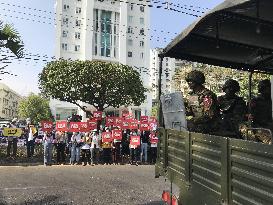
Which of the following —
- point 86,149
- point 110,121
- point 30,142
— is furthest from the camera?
point 110,121

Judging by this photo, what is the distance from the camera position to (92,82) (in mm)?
46000

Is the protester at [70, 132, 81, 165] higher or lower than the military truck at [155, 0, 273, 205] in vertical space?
lower

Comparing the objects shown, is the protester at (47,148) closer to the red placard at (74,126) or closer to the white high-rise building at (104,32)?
the red placard at (74,126)

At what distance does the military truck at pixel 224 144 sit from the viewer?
122 inches

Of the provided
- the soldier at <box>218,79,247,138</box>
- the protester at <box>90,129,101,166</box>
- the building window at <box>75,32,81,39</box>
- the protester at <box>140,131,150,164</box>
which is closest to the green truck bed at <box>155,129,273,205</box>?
the soldier at <box>218,79,247,138</box>

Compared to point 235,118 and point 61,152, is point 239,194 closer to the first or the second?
point 235,118

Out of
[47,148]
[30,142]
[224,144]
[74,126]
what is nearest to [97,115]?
[74,126]

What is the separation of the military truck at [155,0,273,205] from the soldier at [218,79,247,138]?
653mm

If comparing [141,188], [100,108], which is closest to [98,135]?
[141,188]

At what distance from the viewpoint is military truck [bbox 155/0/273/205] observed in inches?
122

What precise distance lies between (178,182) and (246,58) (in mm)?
3013

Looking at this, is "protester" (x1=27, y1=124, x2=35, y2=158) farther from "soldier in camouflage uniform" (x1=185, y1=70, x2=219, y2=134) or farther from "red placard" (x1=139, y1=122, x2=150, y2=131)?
"soldier in camouflage uniform" (x1=185, y1=70, x2=219, y2=134)

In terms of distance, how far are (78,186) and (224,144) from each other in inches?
337

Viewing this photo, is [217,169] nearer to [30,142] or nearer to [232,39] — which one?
[232,39]
